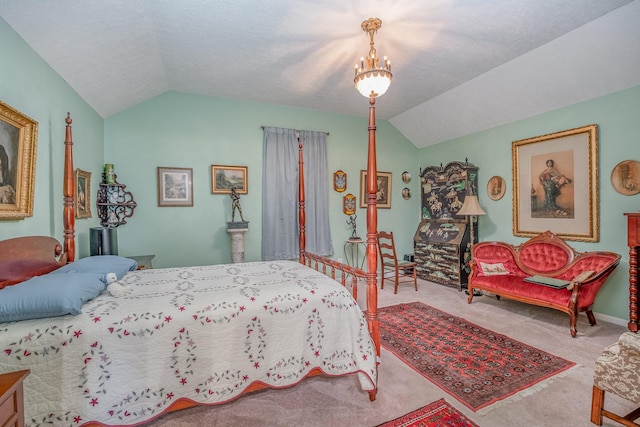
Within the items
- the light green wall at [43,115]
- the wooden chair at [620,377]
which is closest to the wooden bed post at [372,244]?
the wooden chair at [620,377]

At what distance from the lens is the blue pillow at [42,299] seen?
1.45 m

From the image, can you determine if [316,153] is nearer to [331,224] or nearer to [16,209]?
[331,224]

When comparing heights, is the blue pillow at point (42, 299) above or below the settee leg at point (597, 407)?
above

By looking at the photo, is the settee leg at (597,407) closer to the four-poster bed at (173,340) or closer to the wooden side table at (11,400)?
the four-poster bed at (173,340)

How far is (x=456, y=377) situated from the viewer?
7.39 feet

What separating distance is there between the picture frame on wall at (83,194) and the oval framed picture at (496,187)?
18.2 ft

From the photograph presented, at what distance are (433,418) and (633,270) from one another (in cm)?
283

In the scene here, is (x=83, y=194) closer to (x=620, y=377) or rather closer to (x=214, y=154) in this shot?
(x=214, y=154)

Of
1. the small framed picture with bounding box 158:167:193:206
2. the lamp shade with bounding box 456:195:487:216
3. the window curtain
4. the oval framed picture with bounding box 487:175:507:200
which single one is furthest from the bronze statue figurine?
the oval framed picture with bounding box 487:175:507:200

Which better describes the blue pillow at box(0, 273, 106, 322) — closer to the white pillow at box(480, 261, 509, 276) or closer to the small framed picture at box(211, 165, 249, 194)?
the small framed picture at box(211, 165, 249, 194)

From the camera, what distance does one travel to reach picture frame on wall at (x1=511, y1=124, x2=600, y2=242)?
346 cm

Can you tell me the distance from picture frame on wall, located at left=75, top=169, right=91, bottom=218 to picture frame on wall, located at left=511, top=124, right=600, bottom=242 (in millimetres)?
5576

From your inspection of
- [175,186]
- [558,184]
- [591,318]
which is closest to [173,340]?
[175,186]

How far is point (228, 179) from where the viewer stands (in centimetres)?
439
